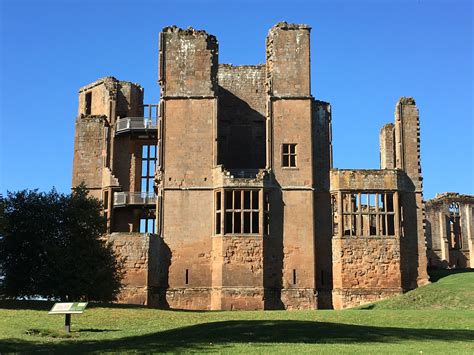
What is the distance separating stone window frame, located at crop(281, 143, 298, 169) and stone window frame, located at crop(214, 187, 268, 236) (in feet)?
9.71

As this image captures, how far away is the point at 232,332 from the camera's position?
22562 millimetres

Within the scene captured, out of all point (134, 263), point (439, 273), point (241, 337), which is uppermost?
point (134, 263)

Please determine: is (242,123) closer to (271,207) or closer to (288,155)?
(288,155)

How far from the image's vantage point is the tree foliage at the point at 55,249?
119 ft

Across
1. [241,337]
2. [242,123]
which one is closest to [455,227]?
[242,123]

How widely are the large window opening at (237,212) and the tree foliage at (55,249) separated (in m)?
8.12

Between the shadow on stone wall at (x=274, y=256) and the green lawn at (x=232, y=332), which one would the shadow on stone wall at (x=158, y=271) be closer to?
the shadow on stone wall at (x=274, y=256)

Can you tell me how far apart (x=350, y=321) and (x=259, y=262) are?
1445cm

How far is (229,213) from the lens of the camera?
148ft

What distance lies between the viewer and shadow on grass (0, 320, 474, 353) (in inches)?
763

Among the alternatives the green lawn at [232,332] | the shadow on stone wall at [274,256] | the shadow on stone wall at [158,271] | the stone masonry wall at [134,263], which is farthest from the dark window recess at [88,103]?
the green lawn at [232,332]

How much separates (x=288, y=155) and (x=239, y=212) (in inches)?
200

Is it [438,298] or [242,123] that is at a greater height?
[242,123]

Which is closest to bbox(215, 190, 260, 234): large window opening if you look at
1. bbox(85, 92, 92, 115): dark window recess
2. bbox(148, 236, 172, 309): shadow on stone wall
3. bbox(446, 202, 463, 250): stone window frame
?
bbox(148, 236, 172, 309): shadow on stone wall
